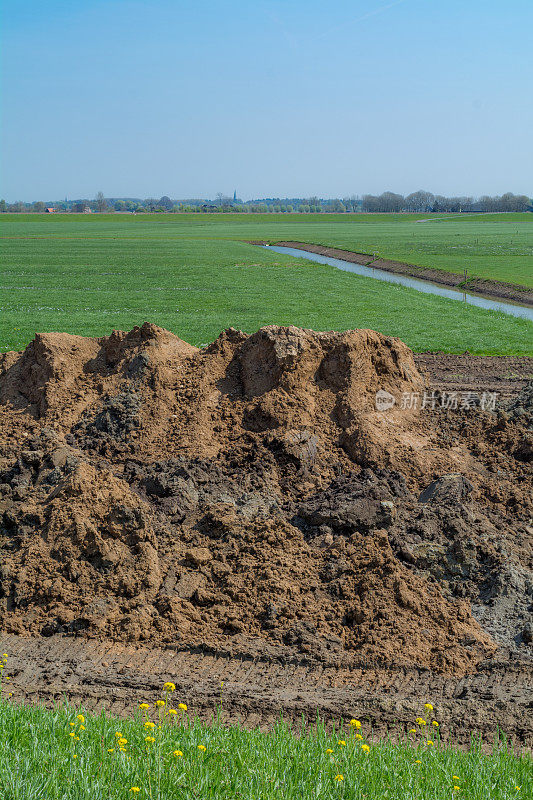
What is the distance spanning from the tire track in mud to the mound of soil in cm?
18

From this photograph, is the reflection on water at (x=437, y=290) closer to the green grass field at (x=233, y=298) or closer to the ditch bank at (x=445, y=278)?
the ditch bank at (x=445, y=278)

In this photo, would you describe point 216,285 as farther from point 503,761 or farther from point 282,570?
point 503,761

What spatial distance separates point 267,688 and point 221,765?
1601 mm

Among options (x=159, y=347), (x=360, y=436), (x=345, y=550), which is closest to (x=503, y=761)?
(x=345, y=550)

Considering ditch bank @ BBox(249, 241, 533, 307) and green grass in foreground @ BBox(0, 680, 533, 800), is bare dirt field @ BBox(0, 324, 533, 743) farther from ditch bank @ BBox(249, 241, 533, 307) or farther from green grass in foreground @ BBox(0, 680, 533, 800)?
ditch bank @ BBox(249, 241, 533, 307)

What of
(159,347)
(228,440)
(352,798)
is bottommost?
(352,798)

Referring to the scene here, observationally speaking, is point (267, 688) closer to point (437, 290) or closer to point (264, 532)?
point (264, 532)

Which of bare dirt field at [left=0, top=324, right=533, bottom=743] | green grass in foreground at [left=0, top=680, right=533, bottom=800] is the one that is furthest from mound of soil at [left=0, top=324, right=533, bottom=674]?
green grass in foreground at [left=0, top=680, right=533, bottom=800]

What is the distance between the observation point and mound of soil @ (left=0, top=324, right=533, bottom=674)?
6.52 metres

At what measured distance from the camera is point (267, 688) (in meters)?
5.70

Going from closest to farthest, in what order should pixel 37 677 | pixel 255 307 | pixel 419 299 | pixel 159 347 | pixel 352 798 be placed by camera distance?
pixel 352 798 < pixel 37 677 < pixel 159 347 < pixel 255 307 < pixel 419 299

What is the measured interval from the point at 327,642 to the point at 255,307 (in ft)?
75.8

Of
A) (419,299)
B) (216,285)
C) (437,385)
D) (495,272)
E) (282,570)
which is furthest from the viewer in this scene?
(495,272)

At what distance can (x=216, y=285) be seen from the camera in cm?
3709
